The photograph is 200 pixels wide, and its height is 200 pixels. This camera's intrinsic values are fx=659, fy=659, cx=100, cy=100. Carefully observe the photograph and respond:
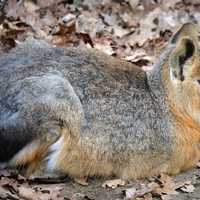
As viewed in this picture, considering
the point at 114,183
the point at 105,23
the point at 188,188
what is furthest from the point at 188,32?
the point at 105,23

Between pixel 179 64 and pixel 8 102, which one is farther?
pixel 179 64

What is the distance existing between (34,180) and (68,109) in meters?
0.82

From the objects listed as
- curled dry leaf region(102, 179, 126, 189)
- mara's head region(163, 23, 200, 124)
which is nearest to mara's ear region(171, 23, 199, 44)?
mara's head region(163, 23, 200, 124)

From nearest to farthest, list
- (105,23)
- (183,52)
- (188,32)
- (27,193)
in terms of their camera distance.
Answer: (27,193) < (183,52) < (188,32) < (105,23)

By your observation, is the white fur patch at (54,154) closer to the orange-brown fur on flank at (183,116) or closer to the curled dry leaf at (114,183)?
the curled dry leaf at (114,183)

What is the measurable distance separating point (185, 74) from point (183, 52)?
0.22m

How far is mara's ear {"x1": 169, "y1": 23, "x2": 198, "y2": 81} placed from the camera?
21.1 feet

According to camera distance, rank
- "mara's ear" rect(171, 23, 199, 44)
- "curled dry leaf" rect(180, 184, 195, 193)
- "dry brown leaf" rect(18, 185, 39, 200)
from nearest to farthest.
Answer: "dry brown leaf" rect(18, 185, 39, 200)
"curled dry leaf" rect(180, 184, 195, 193)
"mara's ear" rect(171, 23, 199, 44)

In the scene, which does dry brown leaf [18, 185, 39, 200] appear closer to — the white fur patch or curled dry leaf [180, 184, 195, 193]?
the white fur patch

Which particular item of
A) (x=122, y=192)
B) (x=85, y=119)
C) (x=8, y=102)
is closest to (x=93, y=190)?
(x=122, y=192)

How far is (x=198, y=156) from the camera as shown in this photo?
678 cm

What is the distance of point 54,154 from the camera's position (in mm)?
6184

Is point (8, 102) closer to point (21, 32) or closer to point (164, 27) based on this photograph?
point (21, 32)

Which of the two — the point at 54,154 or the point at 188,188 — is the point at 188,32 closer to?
the point at 188,188
